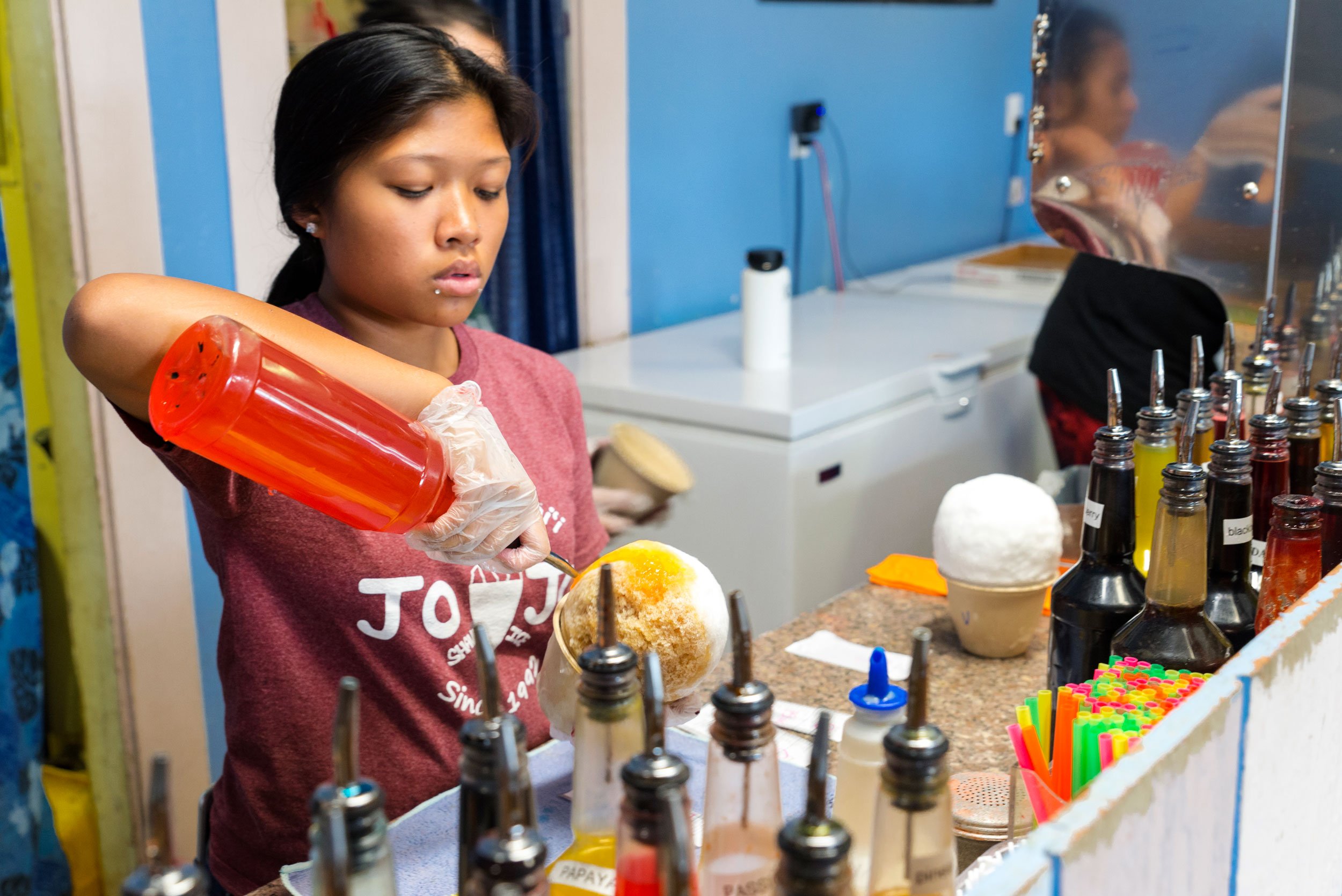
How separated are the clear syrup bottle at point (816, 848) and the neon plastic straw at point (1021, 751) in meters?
0.39

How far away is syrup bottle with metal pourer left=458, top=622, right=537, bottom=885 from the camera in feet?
1.85

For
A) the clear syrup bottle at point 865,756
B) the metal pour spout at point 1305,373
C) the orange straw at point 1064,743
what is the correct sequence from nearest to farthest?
the clear syrup bottle at point 865,756 → the orange straw at point 1064,743 → the metal pour spout at point 1305,373

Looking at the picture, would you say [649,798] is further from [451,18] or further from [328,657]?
[451,18]

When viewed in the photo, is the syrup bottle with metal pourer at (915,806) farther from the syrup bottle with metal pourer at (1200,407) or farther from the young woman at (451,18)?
the young woman at (451,18)

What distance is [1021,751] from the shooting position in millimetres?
890

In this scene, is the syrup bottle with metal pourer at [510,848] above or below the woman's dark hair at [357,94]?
below

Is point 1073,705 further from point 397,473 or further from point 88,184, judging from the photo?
point 88,184

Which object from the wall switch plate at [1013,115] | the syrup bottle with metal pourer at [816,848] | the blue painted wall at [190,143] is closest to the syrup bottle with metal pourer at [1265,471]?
the syrup bottle with metal pourer at [816,848]

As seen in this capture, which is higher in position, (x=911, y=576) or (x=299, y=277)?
(x=299, y=277)

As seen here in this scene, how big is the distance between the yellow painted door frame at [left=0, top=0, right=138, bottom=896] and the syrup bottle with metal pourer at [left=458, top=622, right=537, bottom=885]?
1534mm

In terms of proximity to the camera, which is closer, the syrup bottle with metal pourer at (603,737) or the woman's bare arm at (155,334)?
the syrup bottle with metal pourer at (603,737)

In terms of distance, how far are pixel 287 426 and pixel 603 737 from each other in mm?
335

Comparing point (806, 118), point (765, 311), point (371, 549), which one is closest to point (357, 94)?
point (371, 549)

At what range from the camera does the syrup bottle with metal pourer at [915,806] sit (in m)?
0.59
